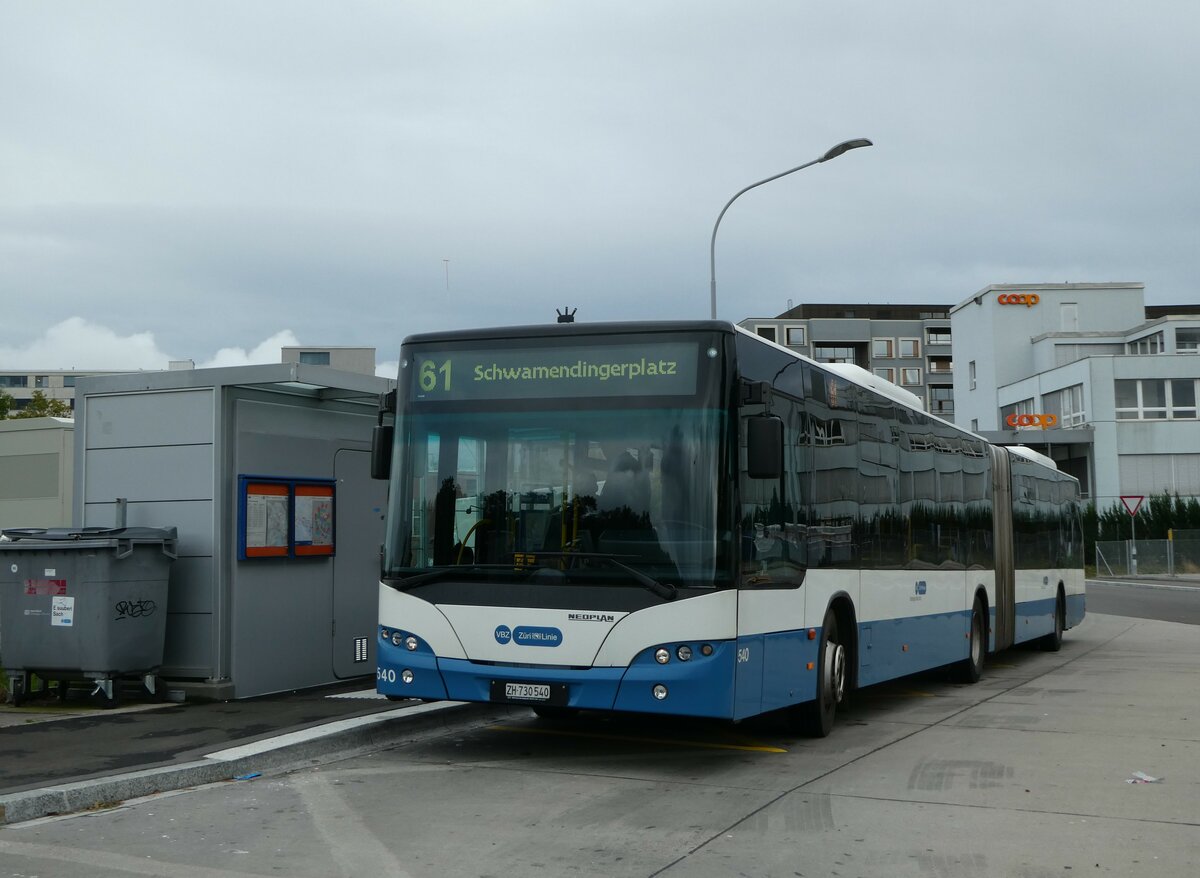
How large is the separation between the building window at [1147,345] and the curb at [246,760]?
66874mm

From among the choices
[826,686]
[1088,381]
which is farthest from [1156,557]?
[826,686]

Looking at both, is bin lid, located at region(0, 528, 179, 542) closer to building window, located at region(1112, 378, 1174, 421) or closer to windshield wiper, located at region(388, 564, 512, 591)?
windshield wiper, located at region(388, 564, 512, 591)

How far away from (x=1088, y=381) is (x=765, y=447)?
62106mm

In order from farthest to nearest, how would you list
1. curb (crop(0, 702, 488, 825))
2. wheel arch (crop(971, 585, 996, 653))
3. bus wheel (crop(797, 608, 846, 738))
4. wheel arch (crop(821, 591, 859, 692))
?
wheel arch (crop(971, 585, 996, 653)) < wheel arch (crop(821, 591, 859, 692)) < bus wheel (crop(797, 608, 846, 738)) < curb (crop(0, 702, 488, 825))

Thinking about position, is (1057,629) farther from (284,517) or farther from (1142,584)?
(1142,584)

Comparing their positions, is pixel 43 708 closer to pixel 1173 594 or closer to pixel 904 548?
pixel 904 548

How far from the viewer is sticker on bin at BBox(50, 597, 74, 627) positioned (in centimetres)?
1115

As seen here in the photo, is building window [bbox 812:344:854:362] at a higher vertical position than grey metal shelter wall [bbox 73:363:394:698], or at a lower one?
higher

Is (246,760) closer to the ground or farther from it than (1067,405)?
closer to the ground

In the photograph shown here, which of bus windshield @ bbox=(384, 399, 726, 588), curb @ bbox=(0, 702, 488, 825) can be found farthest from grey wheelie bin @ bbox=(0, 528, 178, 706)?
bus windshield @ bbox=(384, 399, 726, 588)

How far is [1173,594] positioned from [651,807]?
3898cm

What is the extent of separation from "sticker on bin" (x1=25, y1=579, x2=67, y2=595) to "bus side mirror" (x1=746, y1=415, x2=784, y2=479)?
5990 millimetres

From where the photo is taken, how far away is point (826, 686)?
10.8 meters

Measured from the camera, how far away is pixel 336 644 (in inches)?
520
